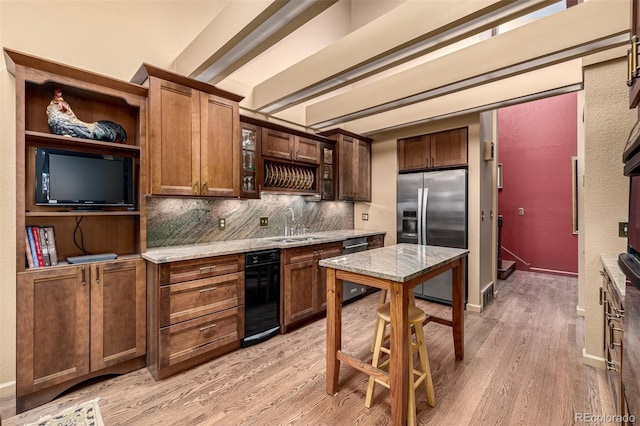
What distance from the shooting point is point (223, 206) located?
11.2ft

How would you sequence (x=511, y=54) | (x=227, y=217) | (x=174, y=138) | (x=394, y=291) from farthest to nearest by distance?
(x=227, y=217), (x=174, y=138), (x=511, y=54), (x=394, y=291)

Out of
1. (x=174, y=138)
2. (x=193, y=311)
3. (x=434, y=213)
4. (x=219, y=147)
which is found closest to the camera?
(x=193, y=311)

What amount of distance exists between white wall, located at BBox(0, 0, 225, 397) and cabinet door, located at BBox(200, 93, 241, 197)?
0.76 m

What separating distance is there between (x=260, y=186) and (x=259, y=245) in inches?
31.4

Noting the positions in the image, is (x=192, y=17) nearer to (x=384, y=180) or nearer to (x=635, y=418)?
(x=384, y=180)

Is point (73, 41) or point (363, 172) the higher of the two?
point (73, 41)

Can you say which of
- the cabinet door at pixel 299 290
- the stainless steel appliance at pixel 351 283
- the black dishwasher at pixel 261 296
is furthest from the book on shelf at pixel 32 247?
the stainless steel appliance at pixel 351 283

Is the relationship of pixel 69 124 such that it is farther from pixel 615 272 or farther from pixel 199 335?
pixel 615 272

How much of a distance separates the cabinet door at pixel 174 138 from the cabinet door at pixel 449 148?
3.23 metres

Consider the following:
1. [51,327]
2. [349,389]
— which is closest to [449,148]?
[349,389]

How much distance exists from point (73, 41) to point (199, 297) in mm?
2398

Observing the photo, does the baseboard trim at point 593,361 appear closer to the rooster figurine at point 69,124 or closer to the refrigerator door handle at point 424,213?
the refrigerator door handle at point 424,213

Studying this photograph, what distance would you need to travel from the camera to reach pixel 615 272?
1819mm

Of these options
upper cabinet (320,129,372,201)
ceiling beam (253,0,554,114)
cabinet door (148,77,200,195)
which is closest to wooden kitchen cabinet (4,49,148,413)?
cabinet door (148,77,200,195)
